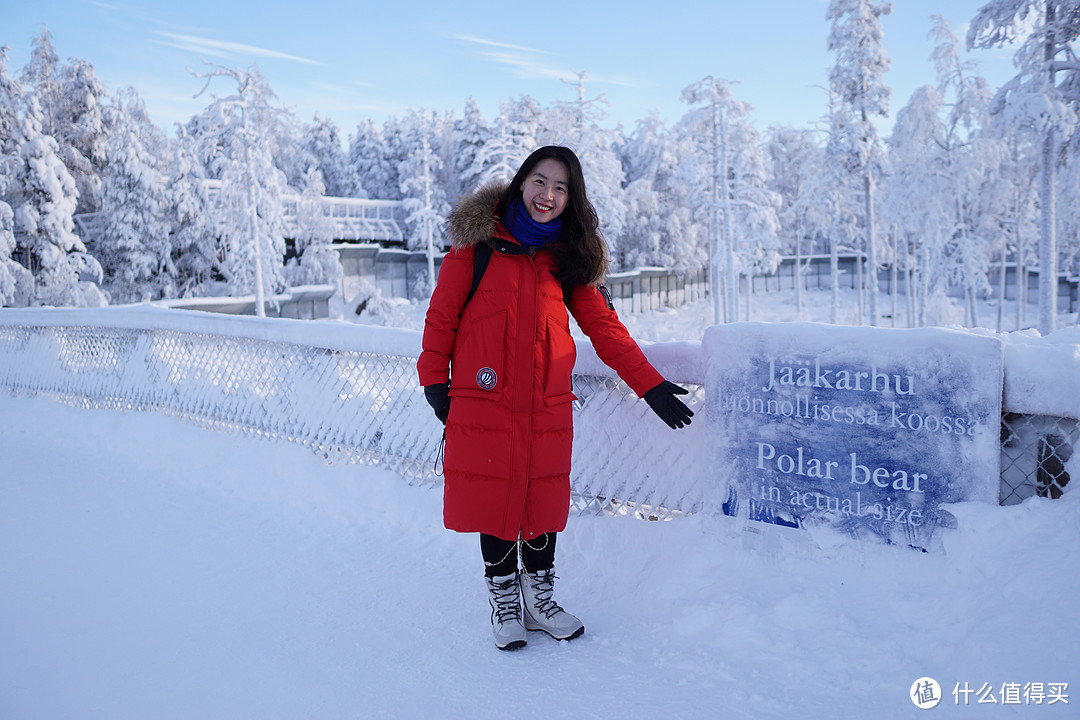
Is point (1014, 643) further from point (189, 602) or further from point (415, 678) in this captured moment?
point (189, 602)

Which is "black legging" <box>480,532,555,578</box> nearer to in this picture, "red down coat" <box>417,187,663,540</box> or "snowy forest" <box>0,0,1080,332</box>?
"red down coat" <box>417,187,663,540</box>

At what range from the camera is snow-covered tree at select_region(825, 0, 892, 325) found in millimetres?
25344

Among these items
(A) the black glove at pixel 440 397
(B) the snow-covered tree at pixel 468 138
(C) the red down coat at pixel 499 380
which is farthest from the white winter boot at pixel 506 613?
(B) the snow-covered tree at pixel 468 138

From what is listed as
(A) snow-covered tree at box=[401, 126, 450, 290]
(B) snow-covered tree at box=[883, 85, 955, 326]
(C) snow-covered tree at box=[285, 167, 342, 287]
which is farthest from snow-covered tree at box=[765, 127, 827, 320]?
(C) snow-covered tree at box=[285, 167, 342, 287]

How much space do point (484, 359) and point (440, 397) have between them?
25 cm

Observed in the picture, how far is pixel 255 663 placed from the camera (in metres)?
2.81

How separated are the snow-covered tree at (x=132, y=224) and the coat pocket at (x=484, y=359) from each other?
25174 millimetres

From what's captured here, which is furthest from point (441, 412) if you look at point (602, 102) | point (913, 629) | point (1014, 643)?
point (602, 102)

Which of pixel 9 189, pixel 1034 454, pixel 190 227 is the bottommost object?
pixel 1034 454

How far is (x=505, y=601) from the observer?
3002mm

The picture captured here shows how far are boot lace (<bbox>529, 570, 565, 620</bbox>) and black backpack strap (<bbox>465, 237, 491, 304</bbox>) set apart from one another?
125cm

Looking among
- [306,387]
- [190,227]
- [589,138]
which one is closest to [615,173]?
[589,138]

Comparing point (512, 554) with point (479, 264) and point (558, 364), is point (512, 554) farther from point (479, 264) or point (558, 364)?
point (479, 264)

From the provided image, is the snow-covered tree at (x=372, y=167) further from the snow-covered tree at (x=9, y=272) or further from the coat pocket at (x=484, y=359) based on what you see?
the coat pocket at (x=484, y=359)
